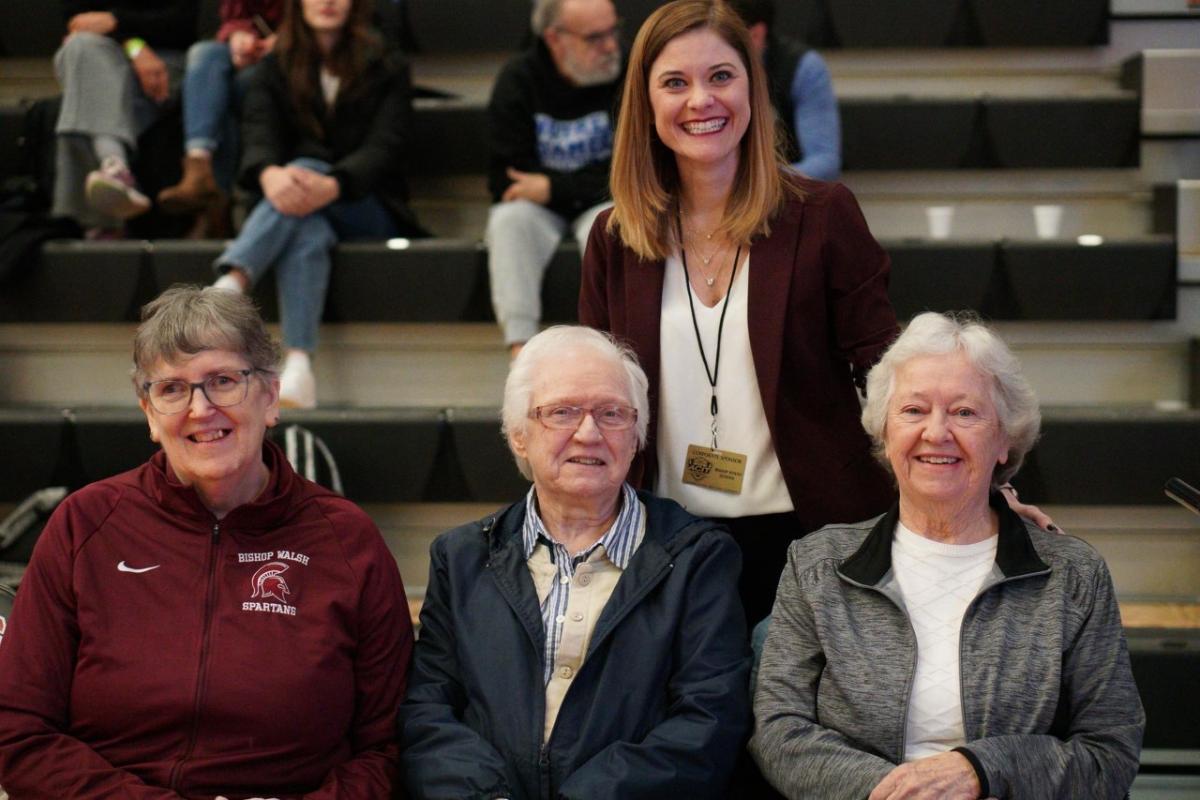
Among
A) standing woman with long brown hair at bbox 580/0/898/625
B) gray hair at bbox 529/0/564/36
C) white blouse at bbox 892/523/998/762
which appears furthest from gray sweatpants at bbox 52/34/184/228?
white blouse at bbox 892/523/998/762

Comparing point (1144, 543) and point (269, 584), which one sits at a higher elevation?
point (269, 584)

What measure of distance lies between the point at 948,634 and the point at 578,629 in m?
0.50

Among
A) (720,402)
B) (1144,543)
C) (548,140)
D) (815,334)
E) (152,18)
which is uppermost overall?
(152,18)

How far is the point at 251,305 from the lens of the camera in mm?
1906

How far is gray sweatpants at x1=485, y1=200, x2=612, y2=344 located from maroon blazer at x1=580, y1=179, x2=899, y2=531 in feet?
4.33

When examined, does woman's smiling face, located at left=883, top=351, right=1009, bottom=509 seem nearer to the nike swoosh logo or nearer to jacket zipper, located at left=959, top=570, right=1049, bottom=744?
jacket zipper, located at left=959, top=570, right=1049, bottom=744

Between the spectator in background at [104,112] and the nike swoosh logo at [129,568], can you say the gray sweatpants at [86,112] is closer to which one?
the spectator in background at [104,112]

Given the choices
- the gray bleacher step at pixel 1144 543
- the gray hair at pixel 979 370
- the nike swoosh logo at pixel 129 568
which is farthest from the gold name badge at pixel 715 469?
the gray bleacher step at pixel 1144 543

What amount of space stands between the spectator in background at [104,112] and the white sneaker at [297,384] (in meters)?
0.79

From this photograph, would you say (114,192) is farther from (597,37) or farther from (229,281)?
(597,37)

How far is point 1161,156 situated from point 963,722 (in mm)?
2590

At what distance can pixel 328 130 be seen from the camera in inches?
145

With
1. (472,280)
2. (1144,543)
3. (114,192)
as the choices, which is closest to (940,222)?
(1144,543)

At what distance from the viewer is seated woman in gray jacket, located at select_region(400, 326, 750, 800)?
1.77 metres
